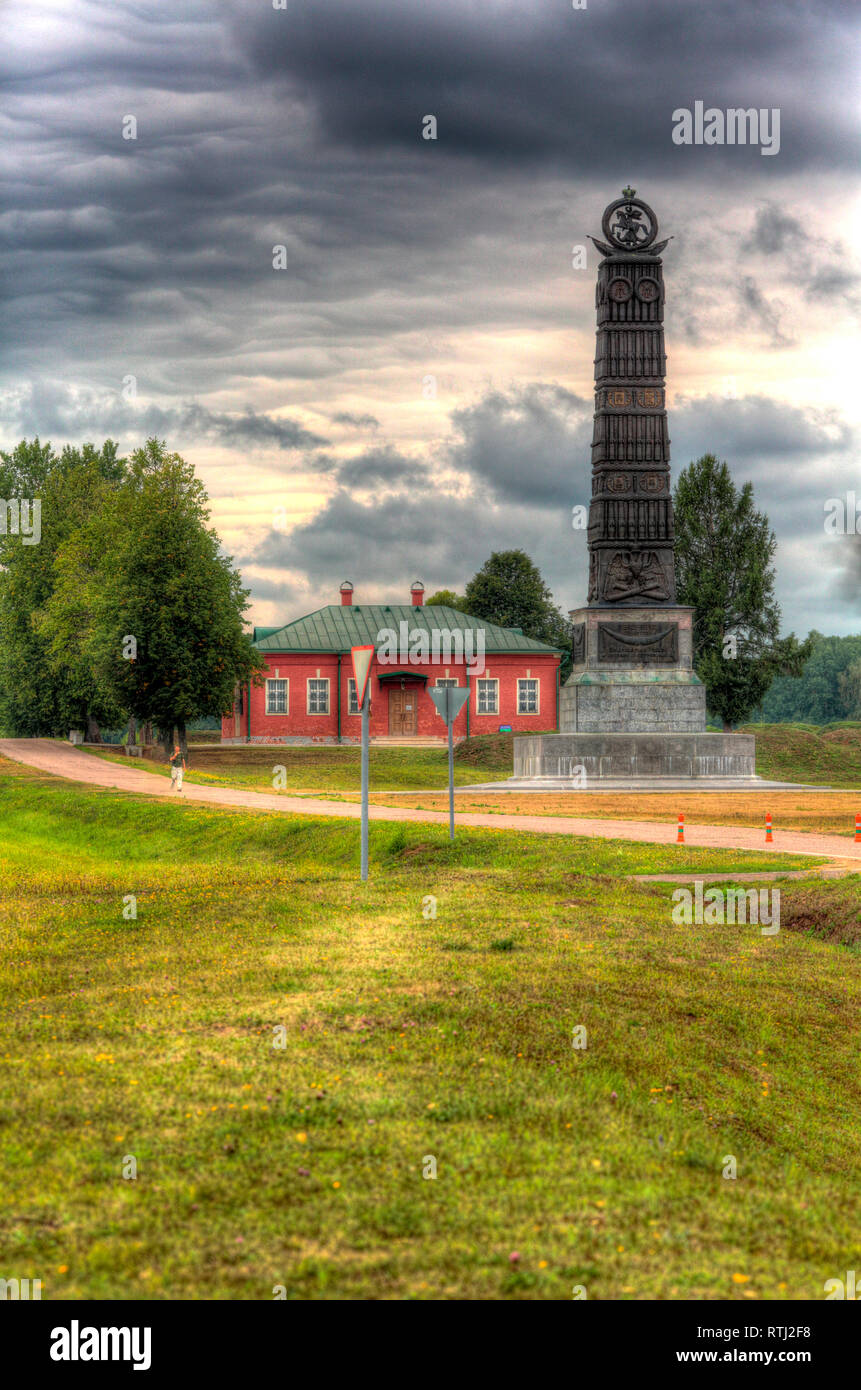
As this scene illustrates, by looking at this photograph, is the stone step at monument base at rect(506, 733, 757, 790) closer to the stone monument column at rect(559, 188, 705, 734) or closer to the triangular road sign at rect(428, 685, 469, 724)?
the stone monument column at rect(559, 188, 705, 734)

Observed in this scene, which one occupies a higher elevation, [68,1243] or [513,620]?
[513,620]

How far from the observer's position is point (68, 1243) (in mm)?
5070

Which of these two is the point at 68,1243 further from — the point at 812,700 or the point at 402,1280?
the point at 812,700

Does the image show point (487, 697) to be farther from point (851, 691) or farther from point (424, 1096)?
point (851, 691)

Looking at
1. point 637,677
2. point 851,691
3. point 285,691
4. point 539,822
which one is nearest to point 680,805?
point 539,822

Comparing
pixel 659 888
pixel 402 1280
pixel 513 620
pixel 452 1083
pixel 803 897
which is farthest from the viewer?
pixel 513 620

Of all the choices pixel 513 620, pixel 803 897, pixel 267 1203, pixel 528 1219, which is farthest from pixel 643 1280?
pixel 513 620

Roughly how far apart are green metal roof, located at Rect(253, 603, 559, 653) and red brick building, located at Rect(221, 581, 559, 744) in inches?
3.4

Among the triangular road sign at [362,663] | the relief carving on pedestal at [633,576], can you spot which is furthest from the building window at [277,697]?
the triangular road sign at [362,663]

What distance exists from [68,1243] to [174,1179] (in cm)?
72

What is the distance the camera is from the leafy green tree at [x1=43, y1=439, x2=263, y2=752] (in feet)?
153

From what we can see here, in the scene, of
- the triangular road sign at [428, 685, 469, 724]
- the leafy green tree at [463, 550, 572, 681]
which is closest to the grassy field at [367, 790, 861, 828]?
the triangular road sign at [428, 685, 469, 724]

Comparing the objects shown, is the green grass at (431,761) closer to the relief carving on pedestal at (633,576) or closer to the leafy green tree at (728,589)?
the leafy green tree at (728,589)
